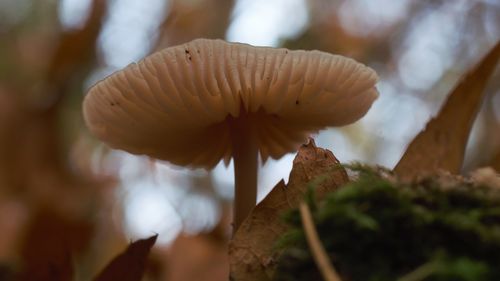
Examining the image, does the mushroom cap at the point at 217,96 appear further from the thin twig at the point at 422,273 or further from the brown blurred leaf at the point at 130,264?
the thin twig at the point at 422,273

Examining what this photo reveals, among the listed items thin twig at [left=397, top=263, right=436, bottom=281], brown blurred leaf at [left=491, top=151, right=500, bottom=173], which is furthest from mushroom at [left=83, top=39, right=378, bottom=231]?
thin twig at [left=397, top=263, right=436, bottom=281]

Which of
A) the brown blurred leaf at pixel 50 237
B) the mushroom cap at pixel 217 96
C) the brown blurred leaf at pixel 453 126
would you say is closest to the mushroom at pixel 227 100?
the mushroom cap at pixel 217 96

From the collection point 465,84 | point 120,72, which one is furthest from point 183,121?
point 465,84

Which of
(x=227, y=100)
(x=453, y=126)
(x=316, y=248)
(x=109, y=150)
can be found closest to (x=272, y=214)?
(x=316, y=248)

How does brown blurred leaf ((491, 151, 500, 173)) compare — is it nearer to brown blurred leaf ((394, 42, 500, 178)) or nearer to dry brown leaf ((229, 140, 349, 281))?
brown blurred leaf ((394, 42, 500, 178))

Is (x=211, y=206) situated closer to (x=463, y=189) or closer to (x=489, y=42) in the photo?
(x=489, y=42)

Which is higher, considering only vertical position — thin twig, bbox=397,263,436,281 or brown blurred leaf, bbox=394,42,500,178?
brown blurred leaf, bbox=394,42,500,178
